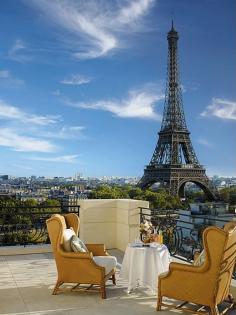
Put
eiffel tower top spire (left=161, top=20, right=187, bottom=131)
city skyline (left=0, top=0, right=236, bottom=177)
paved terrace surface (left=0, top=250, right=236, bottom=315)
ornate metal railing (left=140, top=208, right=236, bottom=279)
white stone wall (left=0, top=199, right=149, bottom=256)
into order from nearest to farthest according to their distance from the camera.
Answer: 1. paved terrace surface (left=0, top=250, right=236, bottom=315)
2. ornate metal railing (left=140, top=208, right=236, bottom=279)
3. white stone wall (left=0, top=199, right=149, bottom=256)
4. city skyline (left=0, top=0, right=236, bottom=177)
5. eiffel tower top spire (left=161, top=20, right=187, bottom=131)

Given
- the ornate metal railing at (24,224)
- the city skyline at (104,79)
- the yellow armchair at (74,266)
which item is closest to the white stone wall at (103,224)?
the ornate metal railing at (24,224)

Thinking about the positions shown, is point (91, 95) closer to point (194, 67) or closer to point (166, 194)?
point (194, 67)

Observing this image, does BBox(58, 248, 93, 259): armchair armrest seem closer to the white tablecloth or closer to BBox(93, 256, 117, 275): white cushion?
BBox(93, 256, 117, 275): white cushion

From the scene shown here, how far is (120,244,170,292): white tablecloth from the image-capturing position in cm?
491

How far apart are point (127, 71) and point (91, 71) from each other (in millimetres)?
3416

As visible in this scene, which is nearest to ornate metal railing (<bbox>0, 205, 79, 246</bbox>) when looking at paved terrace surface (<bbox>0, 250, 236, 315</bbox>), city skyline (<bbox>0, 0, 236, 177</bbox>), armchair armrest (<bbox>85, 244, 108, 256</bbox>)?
paved terrace surface (<bbox>0, 250, 236, 315</bbox>)

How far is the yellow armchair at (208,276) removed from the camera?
3977 mm

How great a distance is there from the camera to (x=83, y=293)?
4.96m

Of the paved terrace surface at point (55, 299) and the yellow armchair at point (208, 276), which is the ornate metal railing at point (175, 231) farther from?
the yellow armchair at point (208, 276)

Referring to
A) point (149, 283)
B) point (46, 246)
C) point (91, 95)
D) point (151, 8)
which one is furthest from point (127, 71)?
point (149, 283)

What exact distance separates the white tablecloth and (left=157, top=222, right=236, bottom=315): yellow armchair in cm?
49

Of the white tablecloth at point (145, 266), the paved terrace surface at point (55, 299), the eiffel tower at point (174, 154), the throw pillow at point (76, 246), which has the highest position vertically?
the eiffel tower at point (174, 154)

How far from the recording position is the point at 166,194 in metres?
41.1

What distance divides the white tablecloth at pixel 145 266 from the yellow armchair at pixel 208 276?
1.62 feet
